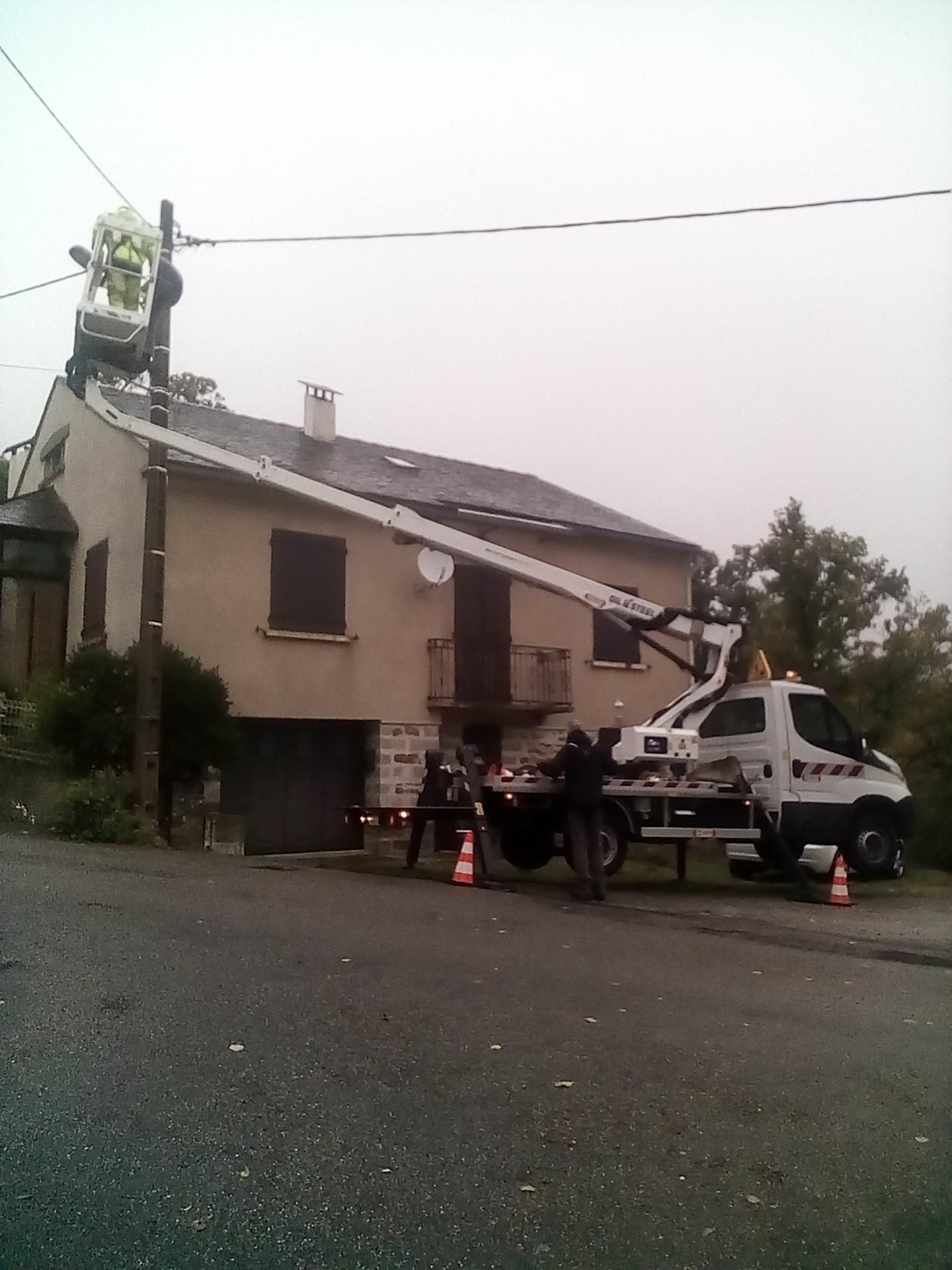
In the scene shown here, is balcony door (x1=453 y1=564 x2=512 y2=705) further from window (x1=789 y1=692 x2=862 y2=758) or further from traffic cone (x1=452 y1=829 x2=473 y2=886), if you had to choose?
traffic cone (x1=452 y1=829 x2=473 y2=886)

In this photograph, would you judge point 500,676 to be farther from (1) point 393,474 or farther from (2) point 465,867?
(2) point 465,867

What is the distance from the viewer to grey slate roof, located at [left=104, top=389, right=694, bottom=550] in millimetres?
18578

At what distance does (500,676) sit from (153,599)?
7315 mm

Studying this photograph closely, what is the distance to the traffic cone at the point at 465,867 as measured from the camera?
1215 centimetres

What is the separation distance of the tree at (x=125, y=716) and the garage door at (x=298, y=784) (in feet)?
5.62

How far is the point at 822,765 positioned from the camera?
14.2m

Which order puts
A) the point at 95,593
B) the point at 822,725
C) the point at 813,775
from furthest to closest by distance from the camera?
the point at 95,593 → the point at 822,725 → the point at 813,775

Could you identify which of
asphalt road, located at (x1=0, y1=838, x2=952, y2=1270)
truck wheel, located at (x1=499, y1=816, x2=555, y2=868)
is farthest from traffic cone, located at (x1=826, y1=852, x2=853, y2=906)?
asphalt road, located at (x1=0, y1=838, x2=952, y2=1270)

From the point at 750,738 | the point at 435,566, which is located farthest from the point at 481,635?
the point at 750,738

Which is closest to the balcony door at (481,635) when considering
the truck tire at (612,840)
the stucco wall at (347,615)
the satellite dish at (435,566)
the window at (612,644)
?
the stucco wall at (347,615)

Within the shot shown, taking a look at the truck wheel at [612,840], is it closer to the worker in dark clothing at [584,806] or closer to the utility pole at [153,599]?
the worker in dark clothing at [584,806]

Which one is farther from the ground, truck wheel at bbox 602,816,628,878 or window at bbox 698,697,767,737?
window at bbox 698,697,767,737

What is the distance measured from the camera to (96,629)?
19.0 meters

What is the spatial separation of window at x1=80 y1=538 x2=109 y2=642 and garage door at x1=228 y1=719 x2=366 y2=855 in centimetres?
300
